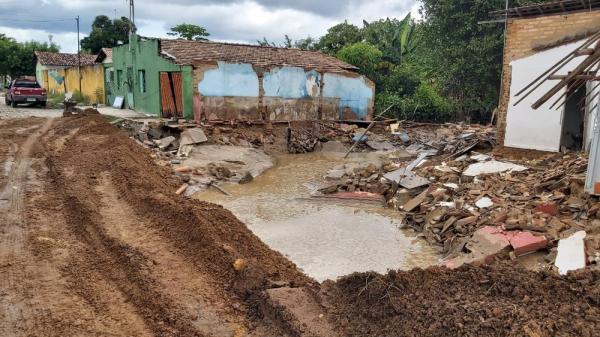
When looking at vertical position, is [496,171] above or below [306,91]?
below

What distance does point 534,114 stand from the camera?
13.0 m

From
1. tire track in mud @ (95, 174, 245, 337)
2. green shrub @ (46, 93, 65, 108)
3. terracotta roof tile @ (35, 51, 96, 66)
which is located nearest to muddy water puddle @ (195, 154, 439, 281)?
tire track in mud @ (95, 174, 245, 337)

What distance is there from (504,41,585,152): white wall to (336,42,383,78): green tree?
17.1 meters

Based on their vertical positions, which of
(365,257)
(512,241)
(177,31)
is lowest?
(365,257)

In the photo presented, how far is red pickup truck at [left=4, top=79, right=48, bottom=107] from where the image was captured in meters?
26.9

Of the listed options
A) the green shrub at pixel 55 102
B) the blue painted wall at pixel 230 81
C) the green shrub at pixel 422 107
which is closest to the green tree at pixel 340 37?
the green shrub at pixel 422 107

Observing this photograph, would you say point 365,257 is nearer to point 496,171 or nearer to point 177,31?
point 496,171

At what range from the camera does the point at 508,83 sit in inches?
530

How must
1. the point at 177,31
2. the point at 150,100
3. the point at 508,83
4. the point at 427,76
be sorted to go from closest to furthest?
1. the point at 508,83
2. the point at 150,100
3. the point at 427,76
4. the point at 177,31

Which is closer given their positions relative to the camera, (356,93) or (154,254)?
(154,254)


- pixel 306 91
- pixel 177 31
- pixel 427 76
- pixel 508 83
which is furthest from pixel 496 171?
pixel 177 31

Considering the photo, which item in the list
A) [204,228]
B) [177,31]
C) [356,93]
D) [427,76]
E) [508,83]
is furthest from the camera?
[177,31]

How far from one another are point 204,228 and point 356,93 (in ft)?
67.2

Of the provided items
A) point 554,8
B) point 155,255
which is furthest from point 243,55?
point 155,255
